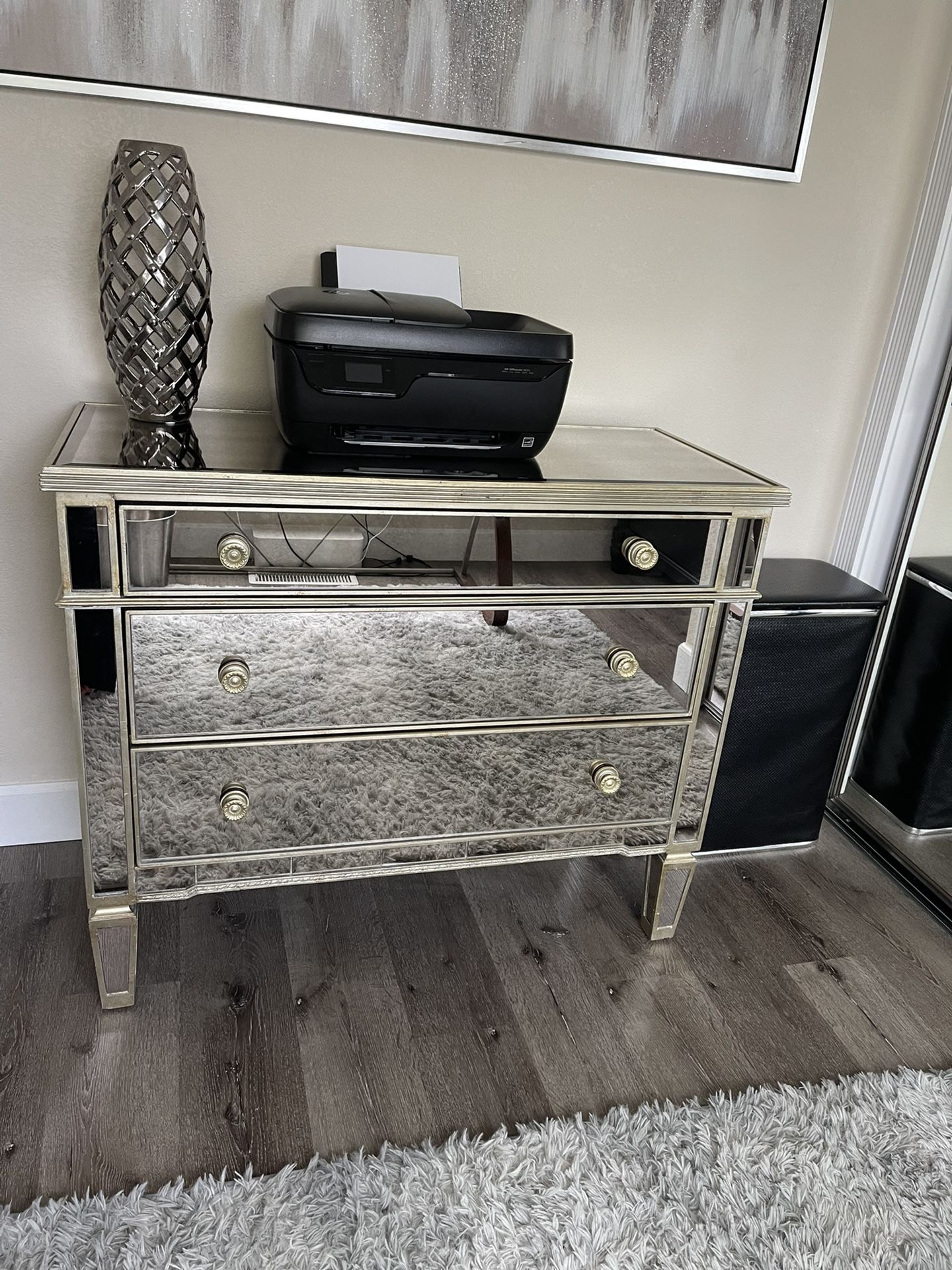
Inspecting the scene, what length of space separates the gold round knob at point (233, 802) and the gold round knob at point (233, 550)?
36 centimetres


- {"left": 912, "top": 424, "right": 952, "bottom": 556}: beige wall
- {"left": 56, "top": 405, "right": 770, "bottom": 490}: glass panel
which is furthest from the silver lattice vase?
{"left": 912, "top": 424, "right": 952, "bottom": 556}: beige wall

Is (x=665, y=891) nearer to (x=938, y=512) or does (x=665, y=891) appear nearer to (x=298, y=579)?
(x=298, y=579)

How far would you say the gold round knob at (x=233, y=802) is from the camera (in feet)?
4.79

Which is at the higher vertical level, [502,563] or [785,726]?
[502,563]

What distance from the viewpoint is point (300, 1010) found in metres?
1.59

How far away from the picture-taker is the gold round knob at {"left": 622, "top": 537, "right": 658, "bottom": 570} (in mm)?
1518

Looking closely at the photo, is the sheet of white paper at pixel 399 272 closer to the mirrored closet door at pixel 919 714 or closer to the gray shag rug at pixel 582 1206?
the mirrored closet door at pixel 919 714

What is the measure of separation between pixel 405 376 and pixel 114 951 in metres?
1.02

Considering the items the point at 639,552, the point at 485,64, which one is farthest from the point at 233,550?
the point at 485,64

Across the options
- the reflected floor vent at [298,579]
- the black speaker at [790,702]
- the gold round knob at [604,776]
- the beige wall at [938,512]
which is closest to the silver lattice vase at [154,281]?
the reflected floor vent at [298,579]

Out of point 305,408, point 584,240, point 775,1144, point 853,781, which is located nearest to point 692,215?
point 584,240

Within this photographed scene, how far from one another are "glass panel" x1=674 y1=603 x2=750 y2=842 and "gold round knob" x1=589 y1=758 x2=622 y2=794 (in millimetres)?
161

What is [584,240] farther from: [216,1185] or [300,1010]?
[216,1185]

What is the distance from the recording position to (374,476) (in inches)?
53.6
